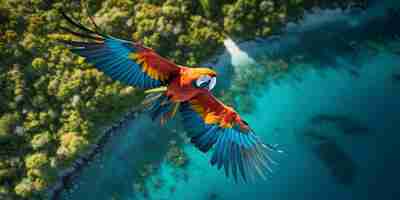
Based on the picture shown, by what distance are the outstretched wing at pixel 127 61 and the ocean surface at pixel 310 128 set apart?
8.91 metres

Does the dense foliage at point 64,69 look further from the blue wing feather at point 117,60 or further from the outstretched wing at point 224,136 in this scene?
the outstretched wing at point 224,136

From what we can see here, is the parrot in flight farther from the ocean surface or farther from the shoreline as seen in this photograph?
the shoreline

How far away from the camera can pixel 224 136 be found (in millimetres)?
8578

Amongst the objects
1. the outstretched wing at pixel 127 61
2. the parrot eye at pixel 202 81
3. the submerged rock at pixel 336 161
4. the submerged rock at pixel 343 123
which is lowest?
the submerged rock at pixel 336 161

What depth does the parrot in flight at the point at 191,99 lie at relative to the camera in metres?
7.72

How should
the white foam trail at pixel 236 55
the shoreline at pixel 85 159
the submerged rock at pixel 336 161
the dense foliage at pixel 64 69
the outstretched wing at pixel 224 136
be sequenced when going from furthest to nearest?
1. the white foam trail at pixel 236 55
2. the submerged rock at pixel 336 161
3. the shoreline at pixel 85 159
4. the dense foliage at pixel 64 69
5. the outstretched wing at pixel 224 136

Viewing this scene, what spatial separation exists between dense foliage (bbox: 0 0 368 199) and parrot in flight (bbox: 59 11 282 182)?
24.6 feet

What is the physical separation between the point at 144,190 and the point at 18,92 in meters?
6.70

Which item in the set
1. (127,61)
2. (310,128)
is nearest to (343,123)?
(310,128)

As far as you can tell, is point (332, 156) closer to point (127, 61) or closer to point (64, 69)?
point (127, 61)

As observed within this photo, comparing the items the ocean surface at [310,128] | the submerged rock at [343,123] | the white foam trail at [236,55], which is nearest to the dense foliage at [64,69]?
the white foam trail at [236,55]

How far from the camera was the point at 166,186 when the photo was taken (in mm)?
16203

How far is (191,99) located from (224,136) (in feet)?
3.85

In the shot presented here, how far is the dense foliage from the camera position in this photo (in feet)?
48.3
